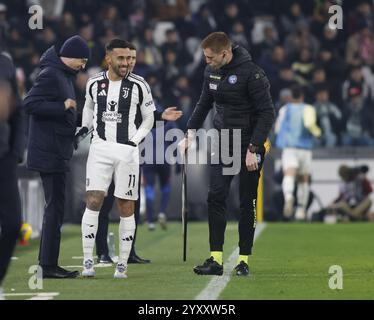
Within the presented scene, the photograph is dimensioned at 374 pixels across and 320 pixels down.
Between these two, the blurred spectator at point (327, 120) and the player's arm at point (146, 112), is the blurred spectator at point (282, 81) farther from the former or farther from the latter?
the player's arm at point (146, 112)

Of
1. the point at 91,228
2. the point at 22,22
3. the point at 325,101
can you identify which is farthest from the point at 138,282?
the point at 22,22

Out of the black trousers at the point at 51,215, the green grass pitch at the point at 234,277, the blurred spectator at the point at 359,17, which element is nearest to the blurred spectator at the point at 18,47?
the blurred spectator at the point at 359,17

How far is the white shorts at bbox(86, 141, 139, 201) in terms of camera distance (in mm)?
12000

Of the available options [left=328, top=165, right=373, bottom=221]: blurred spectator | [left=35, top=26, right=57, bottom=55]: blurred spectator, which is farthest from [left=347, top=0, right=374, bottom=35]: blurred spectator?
[left=35, top=26, right=57, bottom=55]: blurred spectator

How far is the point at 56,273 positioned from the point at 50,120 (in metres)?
1.51

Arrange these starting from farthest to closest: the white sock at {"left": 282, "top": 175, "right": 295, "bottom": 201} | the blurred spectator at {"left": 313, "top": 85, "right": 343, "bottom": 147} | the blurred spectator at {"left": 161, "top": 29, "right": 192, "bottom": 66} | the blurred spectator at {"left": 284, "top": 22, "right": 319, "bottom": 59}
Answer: the blurred spectator at {"left": 161, "top": 29, "right": 192, "bottom": 66} < the blurred spectator at {"left": 284, "top": 22, "right": 319, "bottom": 59} < the blurred spectator at {"left": 313, "top": 85, "right": 343, "bottom": 147} < the white sock at {"left": 282, "top": 175, "right": 295, "bottom": 201}

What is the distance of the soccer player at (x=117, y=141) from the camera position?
39.4 feet

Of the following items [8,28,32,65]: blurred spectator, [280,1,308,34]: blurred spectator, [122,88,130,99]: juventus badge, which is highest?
[280,1,308,34]: blurred spectator

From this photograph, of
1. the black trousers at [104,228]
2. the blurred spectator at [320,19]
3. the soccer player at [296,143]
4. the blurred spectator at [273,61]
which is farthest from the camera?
the blurred spectator at [320,19]

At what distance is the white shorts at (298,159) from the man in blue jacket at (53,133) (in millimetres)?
11020

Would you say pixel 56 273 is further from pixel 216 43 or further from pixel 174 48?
pixel 174 48

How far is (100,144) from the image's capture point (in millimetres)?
12047

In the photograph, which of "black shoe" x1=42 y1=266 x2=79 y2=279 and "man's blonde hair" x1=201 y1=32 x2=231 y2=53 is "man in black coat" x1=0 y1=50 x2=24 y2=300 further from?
"man's blonde hair" x1=201 y1=32 x2=231 y2=53
